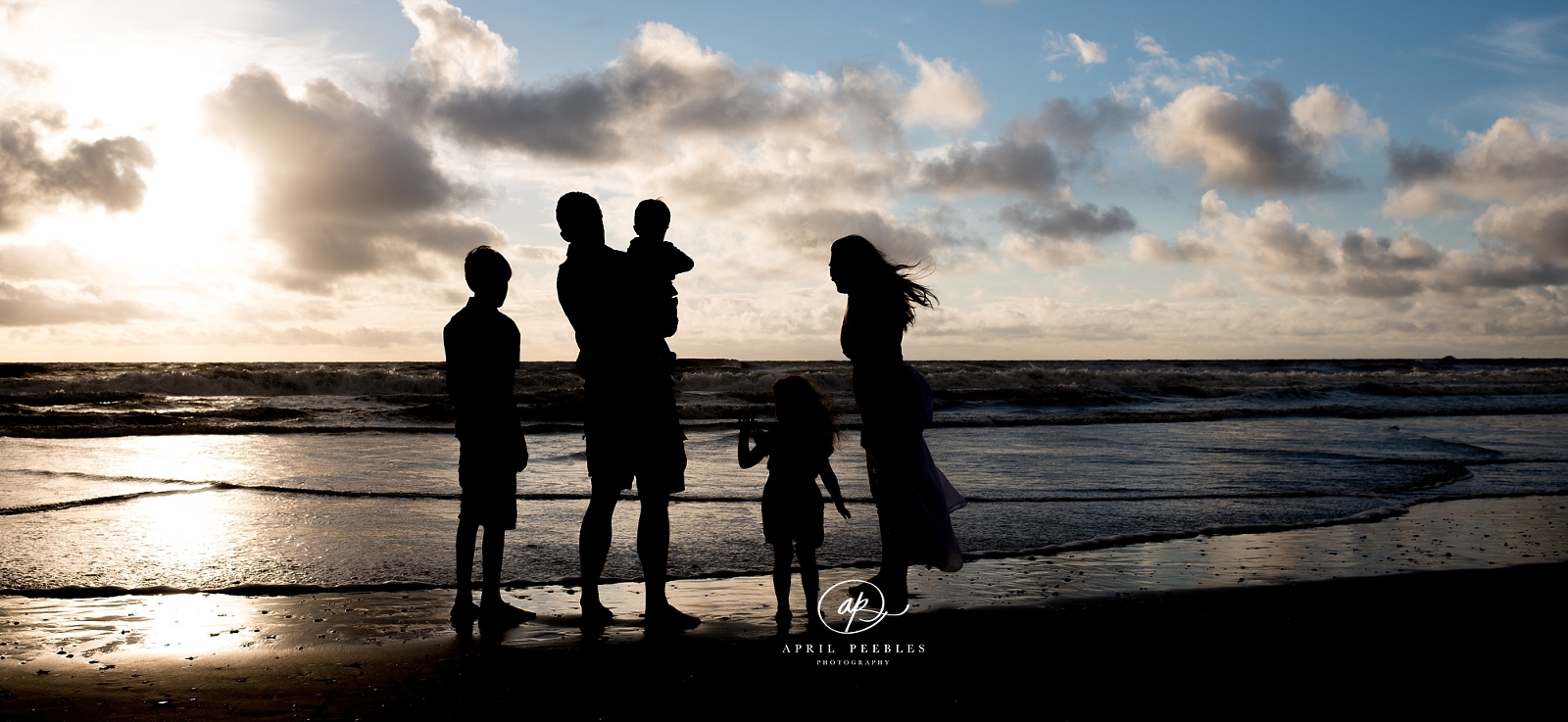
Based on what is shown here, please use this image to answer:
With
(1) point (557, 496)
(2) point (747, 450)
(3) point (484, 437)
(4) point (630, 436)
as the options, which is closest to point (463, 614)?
(3) point (484, 437)

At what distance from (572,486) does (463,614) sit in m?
4.85

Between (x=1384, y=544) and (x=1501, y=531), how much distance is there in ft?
4.07

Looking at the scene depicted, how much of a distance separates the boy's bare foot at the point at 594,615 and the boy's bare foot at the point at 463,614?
0.48 metres

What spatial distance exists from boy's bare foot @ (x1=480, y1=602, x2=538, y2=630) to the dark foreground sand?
0.10 metres

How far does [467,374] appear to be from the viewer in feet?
13.3

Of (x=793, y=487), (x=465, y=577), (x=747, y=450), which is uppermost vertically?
(x=747, y=450)

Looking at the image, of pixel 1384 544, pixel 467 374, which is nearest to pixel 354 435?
pixel 467 374

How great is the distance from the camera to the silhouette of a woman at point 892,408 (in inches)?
171

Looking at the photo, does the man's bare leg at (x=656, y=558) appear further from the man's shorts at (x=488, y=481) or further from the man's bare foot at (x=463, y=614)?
the man's bare foot at (x=463, y=614)

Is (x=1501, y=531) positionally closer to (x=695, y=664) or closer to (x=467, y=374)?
(x=695, y=664)

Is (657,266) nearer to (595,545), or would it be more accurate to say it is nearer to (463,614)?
(595,545)

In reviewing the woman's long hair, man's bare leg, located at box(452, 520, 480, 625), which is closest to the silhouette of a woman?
the woman's long hair

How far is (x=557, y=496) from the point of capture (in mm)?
8180

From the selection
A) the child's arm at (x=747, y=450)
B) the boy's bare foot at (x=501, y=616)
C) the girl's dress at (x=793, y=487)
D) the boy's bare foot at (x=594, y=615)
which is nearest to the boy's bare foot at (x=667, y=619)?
the boy's bare foot at (x=594, y=615)
